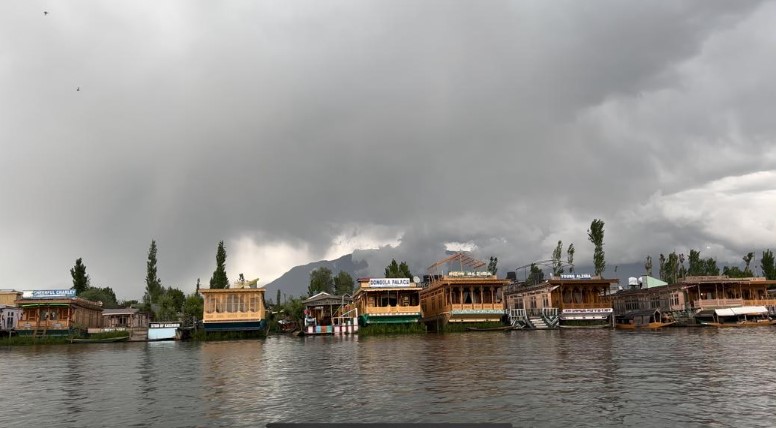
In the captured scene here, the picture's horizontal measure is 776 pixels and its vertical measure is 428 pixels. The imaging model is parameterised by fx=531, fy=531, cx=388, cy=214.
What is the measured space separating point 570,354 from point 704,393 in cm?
1512

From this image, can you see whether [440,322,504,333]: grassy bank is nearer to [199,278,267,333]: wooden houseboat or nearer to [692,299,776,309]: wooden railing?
[199,278,267,333]: wooden houseboat

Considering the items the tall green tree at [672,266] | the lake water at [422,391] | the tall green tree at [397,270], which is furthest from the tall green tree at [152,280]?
the tall green tree at [672,266]

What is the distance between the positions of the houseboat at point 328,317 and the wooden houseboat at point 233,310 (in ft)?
28.7

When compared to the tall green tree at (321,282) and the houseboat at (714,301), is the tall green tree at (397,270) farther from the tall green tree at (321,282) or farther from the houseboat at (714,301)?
the houseboat at (714,301)

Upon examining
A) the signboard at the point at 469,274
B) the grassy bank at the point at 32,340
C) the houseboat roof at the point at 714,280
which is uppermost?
the signboard at the point at 469,274

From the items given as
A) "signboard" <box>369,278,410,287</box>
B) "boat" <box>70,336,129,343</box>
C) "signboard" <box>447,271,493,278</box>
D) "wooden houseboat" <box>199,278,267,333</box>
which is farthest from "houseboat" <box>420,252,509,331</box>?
"boat" <box>70,336,129,343</box>

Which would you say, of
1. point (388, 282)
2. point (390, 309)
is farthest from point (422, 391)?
point (388, 282)

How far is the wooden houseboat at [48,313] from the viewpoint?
7207 centimetres

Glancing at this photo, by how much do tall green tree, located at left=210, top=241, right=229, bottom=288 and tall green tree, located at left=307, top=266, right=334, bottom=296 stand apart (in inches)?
1334

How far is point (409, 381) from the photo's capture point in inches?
868

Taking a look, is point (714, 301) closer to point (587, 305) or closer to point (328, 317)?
point (587, 305)

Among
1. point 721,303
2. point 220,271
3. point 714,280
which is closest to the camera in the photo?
point 721,303

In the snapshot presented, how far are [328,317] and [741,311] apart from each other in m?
63.3

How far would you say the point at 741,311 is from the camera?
7731 cm
